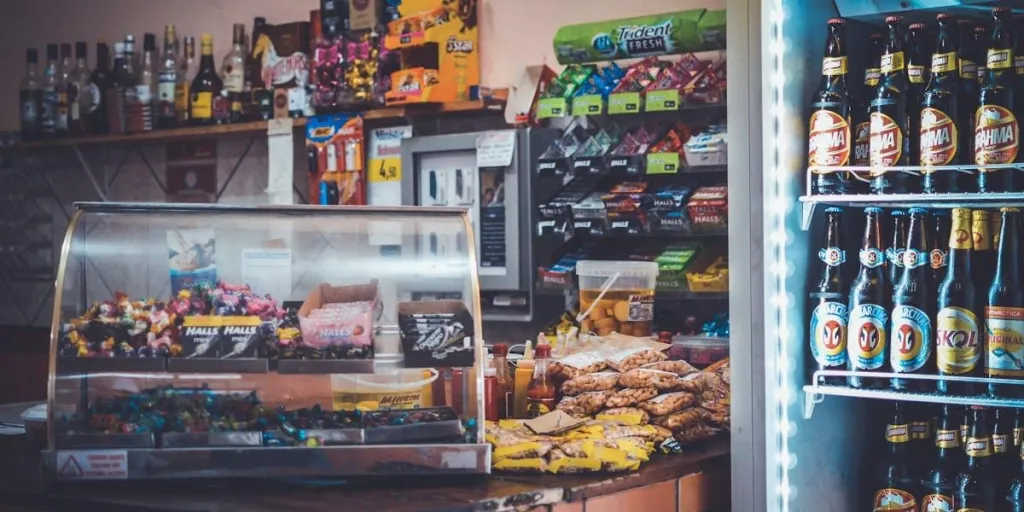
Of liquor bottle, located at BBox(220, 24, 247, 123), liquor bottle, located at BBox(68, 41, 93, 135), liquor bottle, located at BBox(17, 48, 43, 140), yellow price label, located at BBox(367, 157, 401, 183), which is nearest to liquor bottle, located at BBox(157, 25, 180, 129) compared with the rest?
liquor bottle, located at BBox(220, 24, 247, 123)

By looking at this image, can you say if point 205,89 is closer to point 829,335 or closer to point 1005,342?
point 829,335

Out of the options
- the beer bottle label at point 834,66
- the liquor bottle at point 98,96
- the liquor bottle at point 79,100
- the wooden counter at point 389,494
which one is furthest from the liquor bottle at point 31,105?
the beer bottle label at point 834,66

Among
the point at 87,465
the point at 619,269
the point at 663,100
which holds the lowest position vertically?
the point at 87,465

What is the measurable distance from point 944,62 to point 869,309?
563 mm

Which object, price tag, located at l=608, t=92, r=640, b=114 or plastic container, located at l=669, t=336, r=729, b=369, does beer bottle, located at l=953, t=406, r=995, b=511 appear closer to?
plastic container, located at l=669, t=336, r=729, b=369

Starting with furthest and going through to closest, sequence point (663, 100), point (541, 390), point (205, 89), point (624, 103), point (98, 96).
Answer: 1. point (98, 96)
2. point (205, 89)
3. point (624, 103)
4. point (663, 100)
5. point (541, 390)

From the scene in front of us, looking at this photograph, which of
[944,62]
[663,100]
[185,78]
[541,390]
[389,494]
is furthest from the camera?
[185,78]

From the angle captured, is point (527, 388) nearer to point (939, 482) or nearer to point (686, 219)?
point (939, 482)

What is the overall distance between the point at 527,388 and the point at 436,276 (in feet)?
1.77

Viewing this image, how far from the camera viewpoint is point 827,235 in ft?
8.95

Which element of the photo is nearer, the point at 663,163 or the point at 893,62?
the point at 893,62

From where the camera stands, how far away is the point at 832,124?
2.63 metres

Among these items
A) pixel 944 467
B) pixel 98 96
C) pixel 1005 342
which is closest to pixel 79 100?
pixel 98 96

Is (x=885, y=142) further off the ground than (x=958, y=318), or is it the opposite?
(x=885, y=142)
